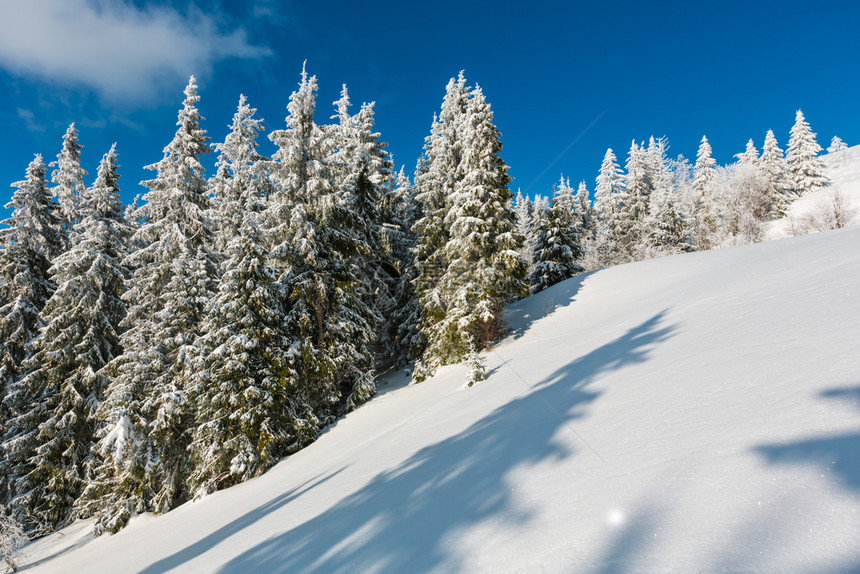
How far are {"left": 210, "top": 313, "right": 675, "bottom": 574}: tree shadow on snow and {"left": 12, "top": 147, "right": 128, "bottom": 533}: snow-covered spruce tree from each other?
15.0 metres

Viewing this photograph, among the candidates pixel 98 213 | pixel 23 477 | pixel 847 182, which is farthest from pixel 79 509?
pixel 847 182

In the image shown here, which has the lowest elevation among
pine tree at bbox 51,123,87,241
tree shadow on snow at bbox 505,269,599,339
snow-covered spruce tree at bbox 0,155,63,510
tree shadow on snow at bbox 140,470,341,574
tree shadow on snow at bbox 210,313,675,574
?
tree shadow on snow at bbox 140,470,341,574

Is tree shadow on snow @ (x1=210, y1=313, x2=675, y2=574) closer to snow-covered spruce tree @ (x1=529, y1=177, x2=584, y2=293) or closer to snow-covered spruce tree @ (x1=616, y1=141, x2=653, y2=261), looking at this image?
snow-covered spruce tree @ (x1=529, y1=177, x2=584, y2=293)

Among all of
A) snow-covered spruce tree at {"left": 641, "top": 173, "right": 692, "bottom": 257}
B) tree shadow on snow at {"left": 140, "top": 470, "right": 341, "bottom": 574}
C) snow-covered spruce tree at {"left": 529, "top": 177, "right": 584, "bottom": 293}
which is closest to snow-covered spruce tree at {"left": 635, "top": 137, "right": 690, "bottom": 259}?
snow-covered spruce tree at {"left": 641, "top": 173, "right": 692, "bottom": 257}

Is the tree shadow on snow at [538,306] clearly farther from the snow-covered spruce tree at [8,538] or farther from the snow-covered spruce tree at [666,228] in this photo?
the snow-covered spruce tree at [8,538]

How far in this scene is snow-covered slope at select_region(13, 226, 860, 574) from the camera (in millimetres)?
2240

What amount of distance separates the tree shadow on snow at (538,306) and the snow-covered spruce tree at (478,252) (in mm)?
1359

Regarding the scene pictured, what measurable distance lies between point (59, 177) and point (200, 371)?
54.6ft

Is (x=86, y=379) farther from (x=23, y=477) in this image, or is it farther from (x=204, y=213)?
(x=204, y=213)

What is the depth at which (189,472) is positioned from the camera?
14375 millimetres

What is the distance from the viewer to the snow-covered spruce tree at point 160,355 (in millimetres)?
13664

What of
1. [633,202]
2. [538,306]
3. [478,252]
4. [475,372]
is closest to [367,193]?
[478,252]

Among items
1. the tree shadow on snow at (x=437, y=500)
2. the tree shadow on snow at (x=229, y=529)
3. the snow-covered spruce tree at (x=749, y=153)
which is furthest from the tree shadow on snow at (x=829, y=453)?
the snow-covered spruce tree at (x=749, y=153)

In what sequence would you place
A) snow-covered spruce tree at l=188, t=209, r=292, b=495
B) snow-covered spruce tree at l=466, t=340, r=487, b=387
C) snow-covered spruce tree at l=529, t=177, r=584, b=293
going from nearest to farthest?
1. snow-covered spruce tree at l=466, t=340, r=487, b=387
2. snow-covered spruce tree at l=188, t=209, r=292, b=495
3. snow-covered spruce tree at l=529, t=177, r=584, b=293
